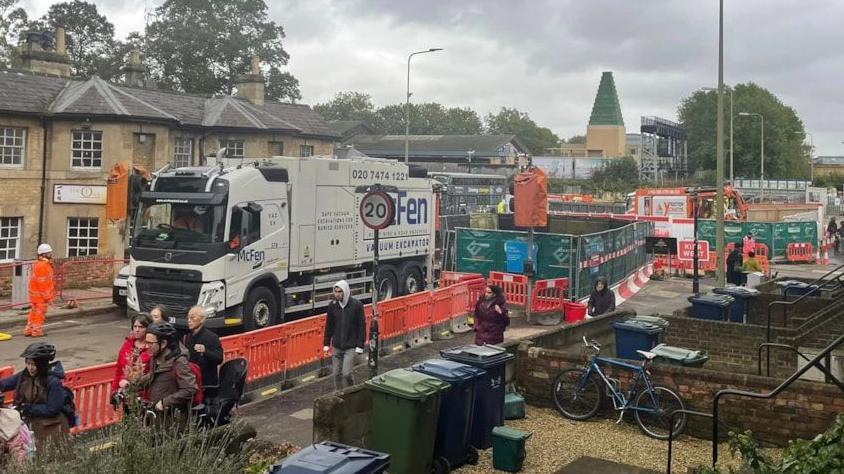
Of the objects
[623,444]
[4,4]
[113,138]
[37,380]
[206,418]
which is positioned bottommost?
[623,444]

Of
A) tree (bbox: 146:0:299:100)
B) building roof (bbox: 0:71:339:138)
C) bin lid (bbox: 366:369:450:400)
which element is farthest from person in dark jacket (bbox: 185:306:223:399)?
tree (bbox: 146:0:299:100)

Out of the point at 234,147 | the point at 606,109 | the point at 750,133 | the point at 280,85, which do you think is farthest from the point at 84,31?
the point at 606,109

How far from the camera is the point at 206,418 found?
23.5 feet

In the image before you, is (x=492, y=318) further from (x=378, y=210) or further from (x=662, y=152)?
(x=662, y=152)

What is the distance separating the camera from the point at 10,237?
23.1 metres

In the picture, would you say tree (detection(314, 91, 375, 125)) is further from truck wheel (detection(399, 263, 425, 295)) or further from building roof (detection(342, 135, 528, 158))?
truck wheel (detection(399, 263, 425, 295))

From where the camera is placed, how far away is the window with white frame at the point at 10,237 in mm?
23016

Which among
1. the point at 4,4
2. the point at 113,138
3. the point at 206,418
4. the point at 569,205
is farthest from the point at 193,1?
the point at 206,418

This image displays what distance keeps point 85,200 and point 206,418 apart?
62.8 ft

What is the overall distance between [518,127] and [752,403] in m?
131

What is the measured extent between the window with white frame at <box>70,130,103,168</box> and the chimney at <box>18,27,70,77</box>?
6.56 meters

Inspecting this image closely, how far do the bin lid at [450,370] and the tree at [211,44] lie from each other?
54317 millimetres

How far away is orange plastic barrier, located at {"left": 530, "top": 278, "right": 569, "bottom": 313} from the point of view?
703 inches

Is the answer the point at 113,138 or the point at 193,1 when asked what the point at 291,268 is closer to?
the point at 113,138
